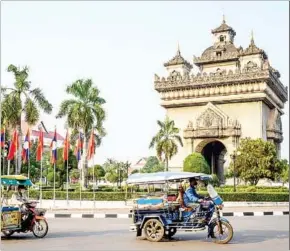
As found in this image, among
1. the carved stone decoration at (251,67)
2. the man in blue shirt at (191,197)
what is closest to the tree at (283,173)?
the carved stone decoration at (251,67)

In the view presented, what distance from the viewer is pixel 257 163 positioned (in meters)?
39.8

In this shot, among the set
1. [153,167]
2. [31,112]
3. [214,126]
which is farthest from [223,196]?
[153,167]

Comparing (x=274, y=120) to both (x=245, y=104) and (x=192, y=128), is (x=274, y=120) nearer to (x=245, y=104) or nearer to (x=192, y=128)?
(x=245, y=104)

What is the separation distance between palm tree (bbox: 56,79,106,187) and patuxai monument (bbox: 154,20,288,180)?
53.9ft

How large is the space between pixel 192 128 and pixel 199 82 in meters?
5.13

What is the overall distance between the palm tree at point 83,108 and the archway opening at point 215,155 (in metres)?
19.0

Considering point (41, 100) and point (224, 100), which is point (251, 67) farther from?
point (41, 100)

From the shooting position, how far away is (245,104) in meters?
48.8

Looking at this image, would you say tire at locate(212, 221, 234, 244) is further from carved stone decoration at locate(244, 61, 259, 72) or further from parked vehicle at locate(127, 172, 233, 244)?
carved stone decoration at locate(244, 61, 259, 72)

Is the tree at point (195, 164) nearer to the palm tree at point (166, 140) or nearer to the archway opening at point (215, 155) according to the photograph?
the palm tree at point (166, 140)

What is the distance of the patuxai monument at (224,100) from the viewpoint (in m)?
48.0

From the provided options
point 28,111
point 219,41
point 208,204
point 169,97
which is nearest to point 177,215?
point 208,204

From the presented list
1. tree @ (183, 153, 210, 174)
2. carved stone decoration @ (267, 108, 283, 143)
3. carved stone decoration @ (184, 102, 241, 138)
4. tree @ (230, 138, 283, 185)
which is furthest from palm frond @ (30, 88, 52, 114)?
carved stone decoration @ (267, 108, 283, 143)

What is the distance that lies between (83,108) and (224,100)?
19.1 m
